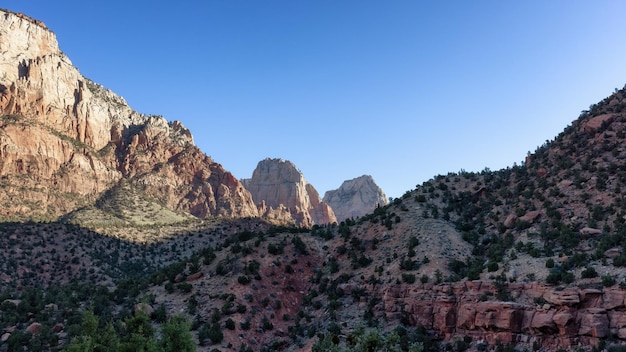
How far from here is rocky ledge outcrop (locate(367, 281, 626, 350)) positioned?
23.6m

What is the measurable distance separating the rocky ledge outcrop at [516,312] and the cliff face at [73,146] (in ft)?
294

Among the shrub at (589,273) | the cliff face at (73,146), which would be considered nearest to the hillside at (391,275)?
the shrub at (589,273)

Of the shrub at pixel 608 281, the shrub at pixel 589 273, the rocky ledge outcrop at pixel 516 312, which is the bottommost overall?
the rocky ledge outcrop at pixel 516 312

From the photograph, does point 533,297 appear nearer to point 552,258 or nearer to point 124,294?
point 552,258

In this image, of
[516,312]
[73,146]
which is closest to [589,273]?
[516,312]

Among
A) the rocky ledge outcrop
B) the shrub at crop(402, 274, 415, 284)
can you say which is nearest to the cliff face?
the shrub at crop(402, 274, 415, 284)

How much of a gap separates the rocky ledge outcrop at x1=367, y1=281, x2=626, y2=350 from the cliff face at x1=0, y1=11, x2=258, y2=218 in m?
89.6

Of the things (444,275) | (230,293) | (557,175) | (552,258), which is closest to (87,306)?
(230,293)

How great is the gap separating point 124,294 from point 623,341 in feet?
141

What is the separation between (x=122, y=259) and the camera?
77.6m

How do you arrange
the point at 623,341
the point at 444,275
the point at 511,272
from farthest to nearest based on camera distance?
the point at 444,275 < the point at 511,272 < the point at 623,341

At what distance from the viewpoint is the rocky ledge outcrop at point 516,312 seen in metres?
23.6

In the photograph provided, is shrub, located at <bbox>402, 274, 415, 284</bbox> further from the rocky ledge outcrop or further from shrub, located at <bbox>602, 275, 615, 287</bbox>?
shrub, located at <bbox>602, 275, 615, 287</bbox>

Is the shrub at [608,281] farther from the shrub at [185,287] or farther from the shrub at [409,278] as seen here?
the shrub at [185,287]
